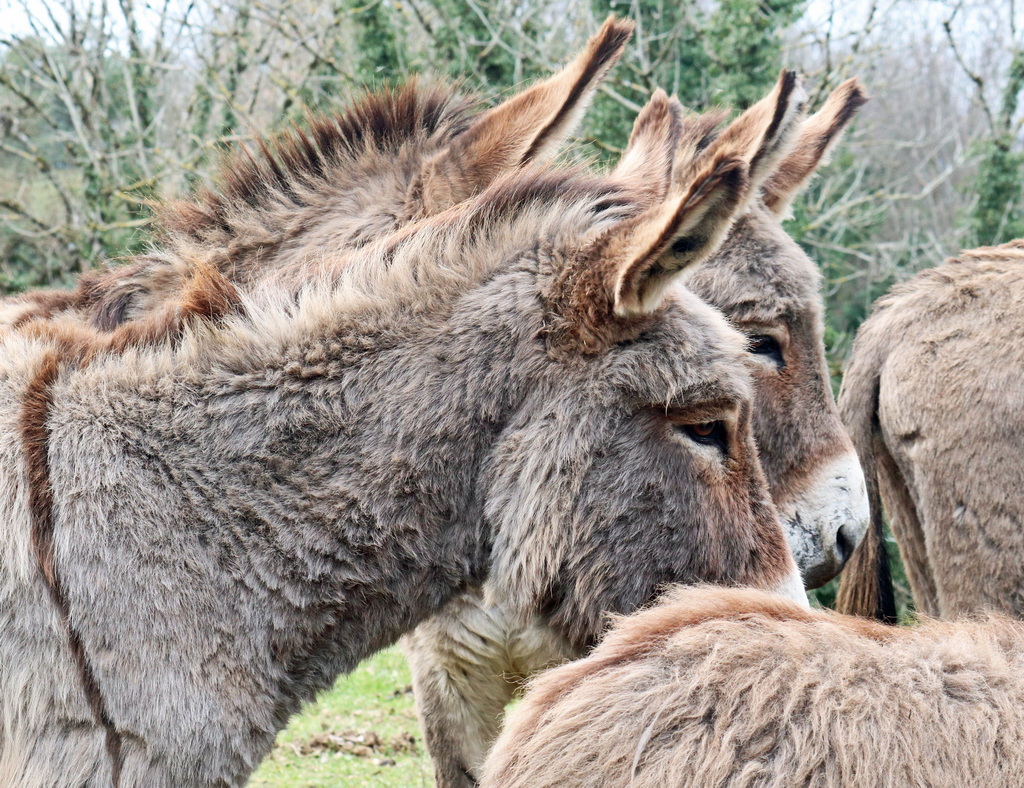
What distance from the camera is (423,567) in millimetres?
2143

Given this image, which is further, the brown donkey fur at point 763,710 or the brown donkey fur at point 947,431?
the brown donkey fur at point 947,431

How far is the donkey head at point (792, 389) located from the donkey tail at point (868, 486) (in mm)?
224

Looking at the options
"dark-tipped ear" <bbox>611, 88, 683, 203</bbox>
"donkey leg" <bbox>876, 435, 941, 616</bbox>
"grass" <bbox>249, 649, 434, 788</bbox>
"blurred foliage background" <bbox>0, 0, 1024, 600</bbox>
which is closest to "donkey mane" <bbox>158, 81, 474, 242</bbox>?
"dark-tipped ear" <bbox>611, 88, 683, 203</bbox>

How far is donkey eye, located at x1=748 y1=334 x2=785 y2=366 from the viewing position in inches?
147

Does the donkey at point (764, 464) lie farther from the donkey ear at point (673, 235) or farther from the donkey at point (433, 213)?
the donkey ear at point (673, 235)

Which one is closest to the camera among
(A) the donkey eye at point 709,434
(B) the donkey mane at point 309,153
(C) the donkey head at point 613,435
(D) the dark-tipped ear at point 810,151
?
(C) the donkey head at point 613,435

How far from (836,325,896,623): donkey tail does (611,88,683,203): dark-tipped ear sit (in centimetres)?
136

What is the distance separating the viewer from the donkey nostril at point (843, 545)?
11.5 feet

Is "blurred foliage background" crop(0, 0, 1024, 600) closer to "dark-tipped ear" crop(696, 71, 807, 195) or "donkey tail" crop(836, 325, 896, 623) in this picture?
"donkey tail" crop(836, 325, 896, 623)

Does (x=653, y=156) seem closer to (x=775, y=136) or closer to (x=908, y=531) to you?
(x=775, y=136)

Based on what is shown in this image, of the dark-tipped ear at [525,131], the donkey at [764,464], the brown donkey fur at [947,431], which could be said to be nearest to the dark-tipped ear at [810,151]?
the donkey at [764,464]

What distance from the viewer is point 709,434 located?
231cm

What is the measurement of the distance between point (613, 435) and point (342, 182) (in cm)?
139

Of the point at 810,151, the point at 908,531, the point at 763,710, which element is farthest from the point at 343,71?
the point at 763,710
